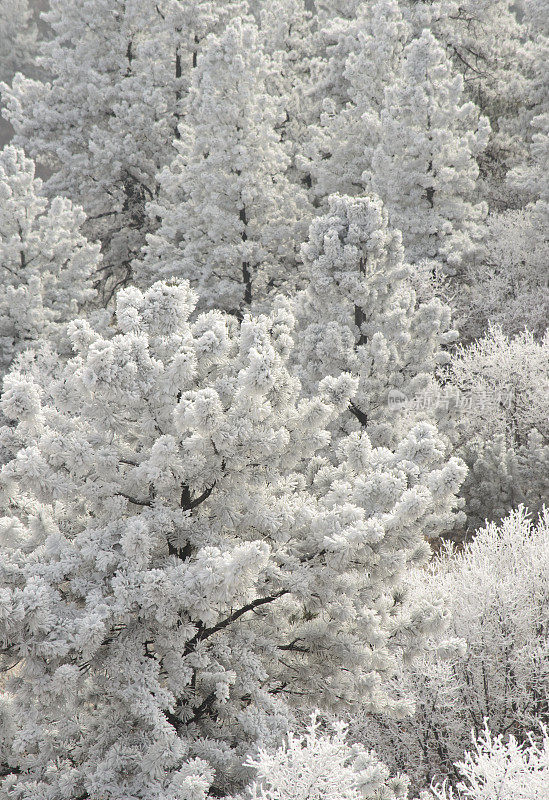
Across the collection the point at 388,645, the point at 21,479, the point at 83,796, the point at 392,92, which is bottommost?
the point at 83,796

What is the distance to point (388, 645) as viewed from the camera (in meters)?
6.96

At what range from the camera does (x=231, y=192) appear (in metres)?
17.8

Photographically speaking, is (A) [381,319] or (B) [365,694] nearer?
(B) [365,694]

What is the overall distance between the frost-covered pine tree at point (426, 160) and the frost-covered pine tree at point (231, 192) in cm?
267

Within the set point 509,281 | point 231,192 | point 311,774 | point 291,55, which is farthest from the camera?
point 291,55

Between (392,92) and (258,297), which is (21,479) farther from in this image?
(392,92)

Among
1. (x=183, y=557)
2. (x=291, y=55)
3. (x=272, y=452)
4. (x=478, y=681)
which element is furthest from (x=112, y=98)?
(x=478, y=681)

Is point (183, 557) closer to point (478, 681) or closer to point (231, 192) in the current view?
point (478, 681)

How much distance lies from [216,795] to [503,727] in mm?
4542

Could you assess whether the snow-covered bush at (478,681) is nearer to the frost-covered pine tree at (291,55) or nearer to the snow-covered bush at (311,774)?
the snow-covered bush at (311,774)

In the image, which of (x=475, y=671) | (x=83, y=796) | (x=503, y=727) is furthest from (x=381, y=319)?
(x=83, y=796)

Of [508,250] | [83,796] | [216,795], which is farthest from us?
[508,250]

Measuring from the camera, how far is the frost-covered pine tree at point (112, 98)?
867 inches

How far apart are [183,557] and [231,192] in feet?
42.8
